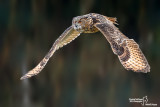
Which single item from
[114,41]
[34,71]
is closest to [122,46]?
[114,41]

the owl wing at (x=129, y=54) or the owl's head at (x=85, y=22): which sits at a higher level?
the owl's head at (x=85, y=22)

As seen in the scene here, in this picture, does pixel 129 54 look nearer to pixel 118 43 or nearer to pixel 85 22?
pixel 118 43

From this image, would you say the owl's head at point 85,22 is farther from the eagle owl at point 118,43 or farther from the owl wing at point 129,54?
the owl wing at point 129,54

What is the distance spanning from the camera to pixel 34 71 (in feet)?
9.30

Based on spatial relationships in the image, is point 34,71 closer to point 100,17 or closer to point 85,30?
point 85,30

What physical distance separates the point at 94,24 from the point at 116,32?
34 centimetres

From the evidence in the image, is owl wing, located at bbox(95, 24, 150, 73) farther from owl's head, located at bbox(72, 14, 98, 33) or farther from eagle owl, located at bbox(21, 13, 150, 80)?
owl's head, located at bbox(72, 14, 98, 33)

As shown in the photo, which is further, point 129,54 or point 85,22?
point 85,22

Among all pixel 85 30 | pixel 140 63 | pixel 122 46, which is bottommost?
pixel 140 63

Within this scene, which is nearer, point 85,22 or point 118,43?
point 118,43

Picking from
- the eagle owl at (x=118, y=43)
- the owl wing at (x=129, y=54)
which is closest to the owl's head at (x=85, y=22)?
the eagle owl at (x=118, y=43)

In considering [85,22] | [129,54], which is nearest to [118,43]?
[129,54]

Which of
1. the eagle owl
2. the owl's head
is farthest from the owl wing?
the owl's head

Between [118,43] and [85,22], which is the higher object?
[85,22]
